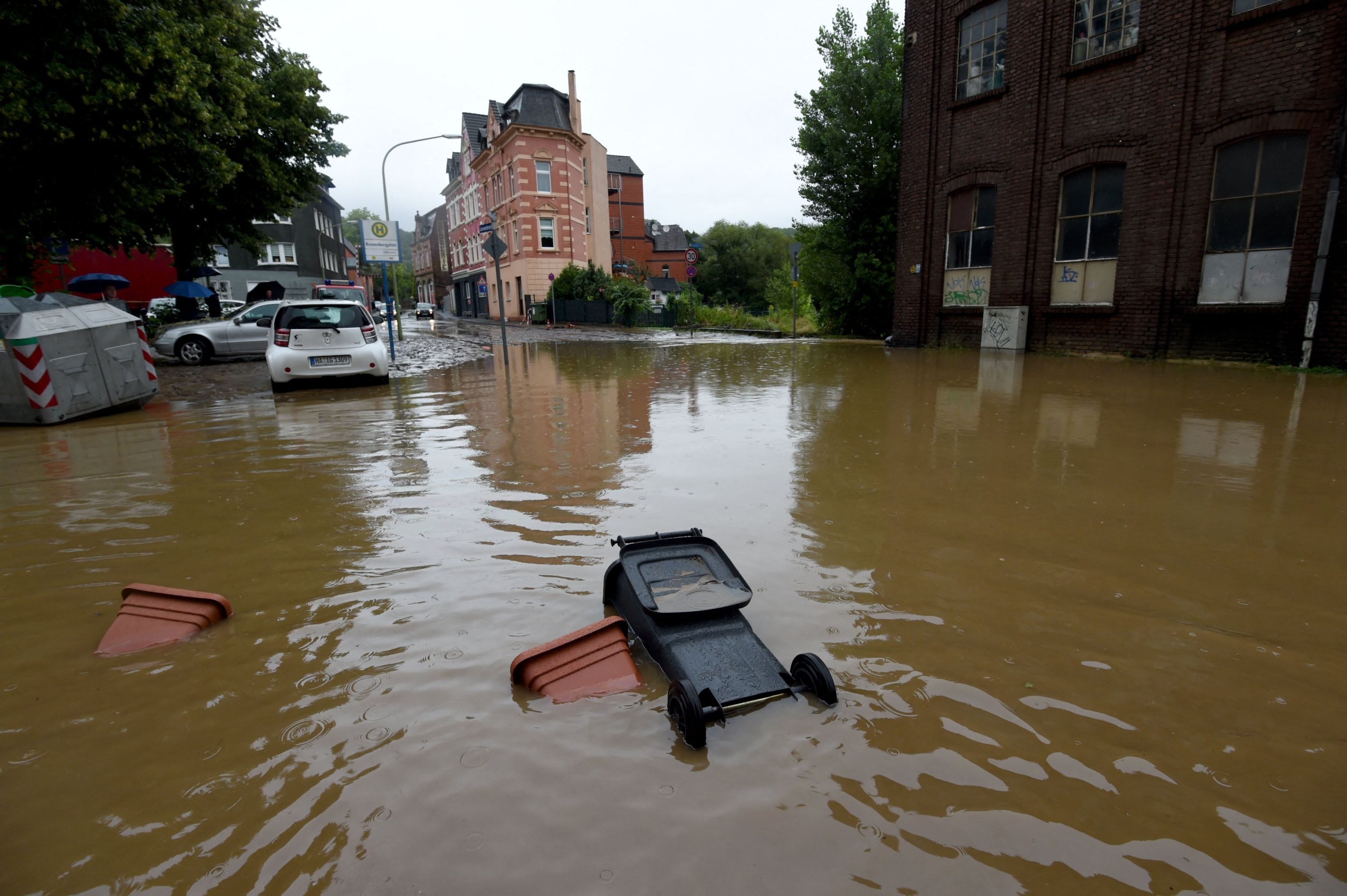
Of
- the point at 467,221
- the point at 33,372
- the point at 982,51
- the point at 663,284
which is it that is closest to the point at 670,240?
the point at 663,284

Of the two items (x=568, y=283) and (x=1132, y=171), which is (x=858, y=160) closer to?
(x=1132, y=171)

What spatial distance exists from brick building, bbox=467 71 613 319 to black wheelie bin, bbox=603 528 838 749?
4353 centimetres

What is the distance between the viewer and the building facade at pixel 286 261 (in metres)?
47.4

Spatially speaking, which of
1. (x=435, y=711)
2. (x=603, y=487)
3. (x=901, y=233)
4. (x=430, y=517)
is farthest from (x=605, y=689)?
(x=901, y=233)

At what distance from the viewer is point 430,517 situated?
16.8ft

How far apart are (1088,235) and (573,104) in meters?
42.5

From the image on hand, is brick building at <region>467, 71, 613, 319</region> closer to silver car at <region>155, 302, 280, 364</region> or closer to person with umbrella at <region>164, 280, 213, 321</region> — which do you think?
person with umbrella at <region>164, 280, 213, 321</region>

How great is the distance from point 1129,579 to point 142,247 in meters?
20.6

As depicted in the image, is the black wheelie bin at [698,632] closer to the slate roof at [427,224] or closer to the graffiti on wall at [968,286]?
the graffiti on wall at [968,286]

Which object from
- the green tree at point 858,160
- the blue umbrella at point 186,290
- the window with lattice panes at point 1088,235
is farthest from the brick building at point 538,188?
the window with lattice panes at point 1088,235

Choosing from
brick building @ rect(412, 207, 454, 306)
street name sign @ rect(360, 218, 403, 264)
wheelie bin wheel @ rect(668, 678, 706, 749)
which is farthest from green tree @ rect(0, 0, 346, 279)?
brick building @ rect(412, 207, 454, 306)

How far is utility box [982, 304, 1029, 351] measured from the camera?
17859 mm

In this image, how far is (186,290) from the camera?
952 inches

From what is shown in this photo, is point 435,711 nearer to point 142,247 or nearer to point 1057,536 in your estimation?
point 1057,536
